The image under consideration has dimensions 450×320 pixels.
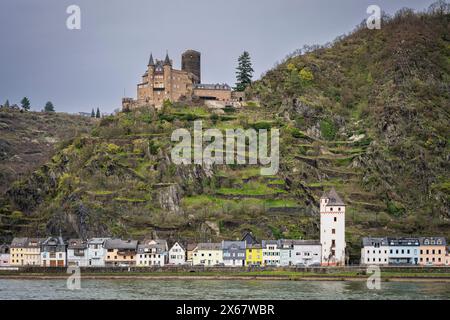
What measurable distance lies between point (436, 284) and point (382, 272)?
297 inches

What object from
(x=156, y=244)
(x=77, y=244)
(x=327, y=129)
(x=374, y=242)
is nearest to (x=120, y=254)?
(x=156, y=244)

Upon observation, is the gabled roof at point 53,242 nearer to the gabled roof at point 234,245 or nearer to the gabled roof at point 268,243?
the gabled roof at point 234,245

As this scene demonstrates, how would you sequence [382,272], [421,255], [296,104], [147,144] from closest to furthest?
1. [382,272]
2. [421,255]
3. [147,144]
4. [296,104]

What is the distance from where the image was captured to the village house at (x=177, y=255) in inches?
3231

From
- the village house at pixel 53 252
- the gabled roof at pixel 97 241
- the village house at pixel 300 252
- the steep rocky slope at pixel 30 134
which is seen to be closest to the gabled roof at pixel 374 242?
the village house at pixel 300 252

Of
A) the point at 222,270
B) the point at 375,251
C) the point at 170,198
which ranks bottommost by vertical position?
the point at 222,270

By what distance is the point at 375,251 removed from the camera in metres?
80.9

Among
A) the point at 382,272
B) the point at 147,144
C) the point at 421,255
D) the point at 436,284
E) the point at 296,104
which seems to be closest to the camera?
the point at 436,284

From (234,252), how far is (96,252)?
14.6m

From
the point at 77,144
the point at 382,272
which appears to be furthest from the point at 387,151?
the point at 77,144

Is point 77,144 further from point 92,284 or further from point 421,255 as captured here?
point 421,255

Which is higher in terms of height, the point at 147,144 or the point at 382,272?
the point at 147,144

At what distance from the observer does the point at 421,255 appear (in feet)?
265

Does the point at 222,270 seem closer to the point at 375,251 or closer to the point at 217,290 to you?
the point at 375,251
